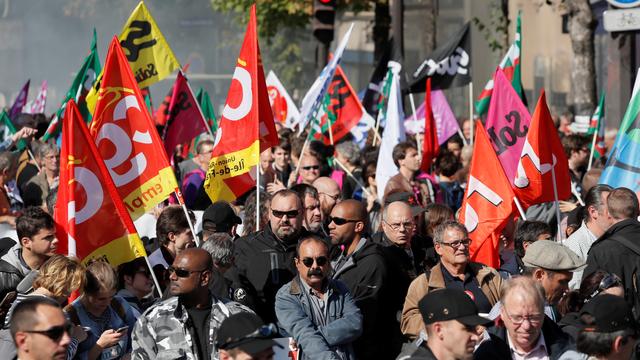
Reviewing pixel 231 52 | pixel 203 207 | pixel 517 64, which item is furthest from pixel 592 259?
pixel 231 52

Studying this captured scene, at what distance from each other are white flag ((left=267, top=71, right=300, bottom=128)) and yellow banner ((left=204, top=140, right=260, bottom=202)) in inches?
306

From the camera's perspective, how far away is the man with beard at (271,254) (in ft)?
25.8

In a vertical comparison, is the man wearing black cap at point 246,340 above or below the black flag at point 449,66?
above

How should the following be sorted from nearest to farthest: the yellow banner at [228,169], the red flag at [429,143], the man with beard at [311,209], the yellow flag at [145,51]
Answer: the man with beard at [311,209], the yellow banner at [228,169], the yellow flag at [145,51], the red flag at [429,143]

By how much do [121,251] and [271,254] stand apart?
93 centimetres

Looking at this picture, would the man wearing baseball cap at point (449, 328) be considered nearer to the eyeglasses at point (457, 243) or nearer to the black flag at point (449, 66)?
the eyeglasses at point (457, 243)

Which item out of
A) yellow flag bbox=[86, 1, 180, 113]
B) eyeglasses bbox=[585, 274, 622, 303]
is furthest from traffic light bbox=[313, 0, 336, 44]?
eyeglasses bbox=[585, 274, 622, 303]

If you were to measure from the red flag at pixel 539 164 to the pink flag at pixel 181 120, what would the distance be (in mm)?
3987

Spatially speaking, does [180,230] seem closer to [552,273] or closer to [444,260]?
[444,260]

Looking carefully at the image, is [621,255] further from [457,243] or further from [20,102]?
[20,102]

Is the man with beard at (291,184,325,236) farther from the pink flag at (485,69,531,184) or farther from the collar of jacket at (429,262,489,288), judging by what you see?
the pink flag at (485,69,531,184)

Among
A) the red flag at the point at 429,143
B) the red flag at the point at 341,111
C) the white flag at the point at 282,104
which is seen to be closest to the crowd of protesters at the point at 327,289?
the red flag at the point at 429,143

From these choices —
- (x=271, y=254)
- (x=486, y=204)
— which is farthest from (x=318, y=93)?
(x=271, y=254)

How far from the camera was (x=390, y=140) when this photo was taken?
1273cm
